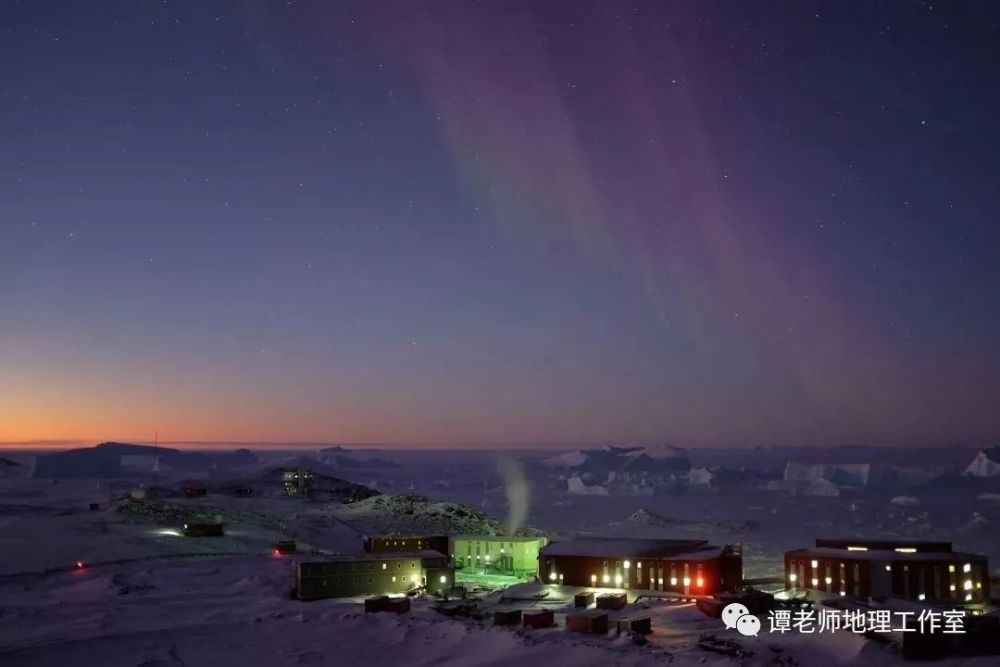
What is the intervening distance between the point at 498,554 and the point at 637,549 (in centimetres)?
1036

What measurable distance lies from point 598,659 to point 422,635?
7868 mm

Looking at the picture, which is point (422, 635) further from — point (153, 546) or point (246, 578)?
point (153, 546)

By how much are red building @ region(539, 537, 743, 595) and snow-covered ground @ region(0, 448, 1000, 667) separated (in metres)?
1.92

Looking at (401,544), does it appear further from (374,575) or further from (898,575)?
(898,575)

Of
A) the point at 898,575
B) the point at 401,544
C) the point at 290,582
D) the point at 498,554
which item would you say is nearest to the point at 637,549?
the point at 498,554

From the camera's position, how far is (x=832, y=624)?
34344 millimetres

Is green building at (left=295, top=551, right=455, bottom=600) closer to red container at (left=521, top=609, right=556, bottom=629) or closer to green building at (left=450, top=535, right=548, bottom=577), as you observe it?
green building at (left=450, top=535, right=548, bottom=577)

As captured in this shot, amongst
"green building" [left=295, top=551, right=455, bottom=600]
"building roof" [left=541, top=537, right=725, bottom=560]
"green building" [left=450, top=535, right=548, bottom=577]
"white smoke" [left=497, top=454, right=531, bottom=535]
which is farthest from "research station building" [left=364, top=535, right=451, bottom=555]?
"white smoke" [left=497, top=454, right=531, bottom=535]

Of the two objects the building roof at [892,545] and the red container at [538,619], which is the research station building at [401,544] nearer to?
the red container at [538,619]

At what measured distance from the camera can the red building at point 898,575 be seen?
41.8 meters

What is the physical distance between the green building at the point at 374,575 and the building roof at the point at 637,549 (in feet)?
20.7

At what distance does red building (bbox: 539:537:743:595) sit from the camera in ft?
144

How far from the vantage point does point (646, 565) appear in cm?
4522

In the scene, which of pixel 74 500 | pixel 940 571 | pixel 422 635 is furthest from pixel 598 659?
pixel 74 500
